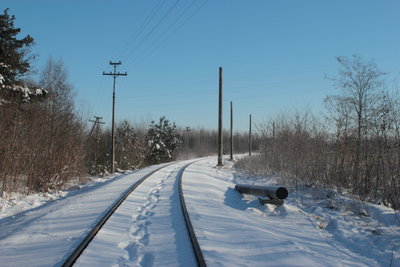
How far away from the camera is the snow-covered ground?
4.89 metres

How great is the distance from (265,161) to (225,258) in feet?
50.8

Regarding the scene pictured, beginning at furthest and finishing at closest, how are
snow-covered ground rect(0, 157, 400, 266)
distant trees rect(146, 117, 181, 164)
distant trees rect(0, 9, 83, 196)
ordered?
distant trees rect(146, 117, 181, 164) → distant trees rect(0, 9, 83, 196) → snow-covered ground rect(0, 157, 400, 266)

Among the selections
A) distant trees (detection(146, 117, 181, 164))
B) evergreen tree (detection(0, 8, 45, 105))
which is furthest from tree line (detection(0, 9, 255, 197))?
distant trees (detection(146, 117, 181, 164))

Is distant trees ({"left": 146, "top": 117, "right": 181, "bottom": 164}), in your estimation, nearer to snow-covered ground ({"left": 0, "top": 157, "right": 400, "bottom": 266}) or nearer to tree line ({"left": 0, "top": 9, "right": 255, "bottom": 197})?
tree line ({"left": 0, "top": 9, "right": 255, "bottom": 197})

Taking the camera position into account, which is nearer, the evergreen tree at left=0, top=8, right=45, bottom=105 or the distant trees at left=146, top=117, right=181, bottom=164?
the evergreen tree at left=0, top=8, right=45, bottom=105

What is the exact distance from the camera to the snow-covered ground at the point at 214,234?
4891 mm

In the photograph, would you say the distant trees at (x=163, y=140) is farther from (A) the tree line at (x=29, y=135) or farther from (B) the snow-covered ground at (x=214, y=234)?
(B) the snow-covered ground at (x=214, y=234)

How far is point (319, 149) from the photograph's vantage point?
1269 cm

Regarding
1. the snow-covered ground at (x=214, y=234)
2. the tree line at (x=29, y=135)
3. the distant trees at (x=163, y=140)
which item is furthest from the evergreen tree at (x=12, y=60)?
the distant trees at (x=163, y=140)

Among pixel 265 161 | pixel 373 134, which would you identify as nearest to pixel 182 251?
pixel 373 134

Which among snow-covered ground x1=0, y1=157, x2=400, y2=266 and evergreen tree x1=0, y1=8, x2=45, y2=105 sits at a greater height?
evergreen tree x1=0, y1=8, x2=45, y2=105

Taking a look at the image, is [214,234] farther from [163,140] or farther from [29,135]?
[163,140]

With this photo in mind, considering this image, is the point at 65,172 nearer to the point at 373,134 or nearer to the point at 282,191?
the point at 282,191

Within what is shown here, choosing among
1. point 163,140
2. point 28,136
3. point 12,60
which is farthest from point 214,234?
point 163,140
